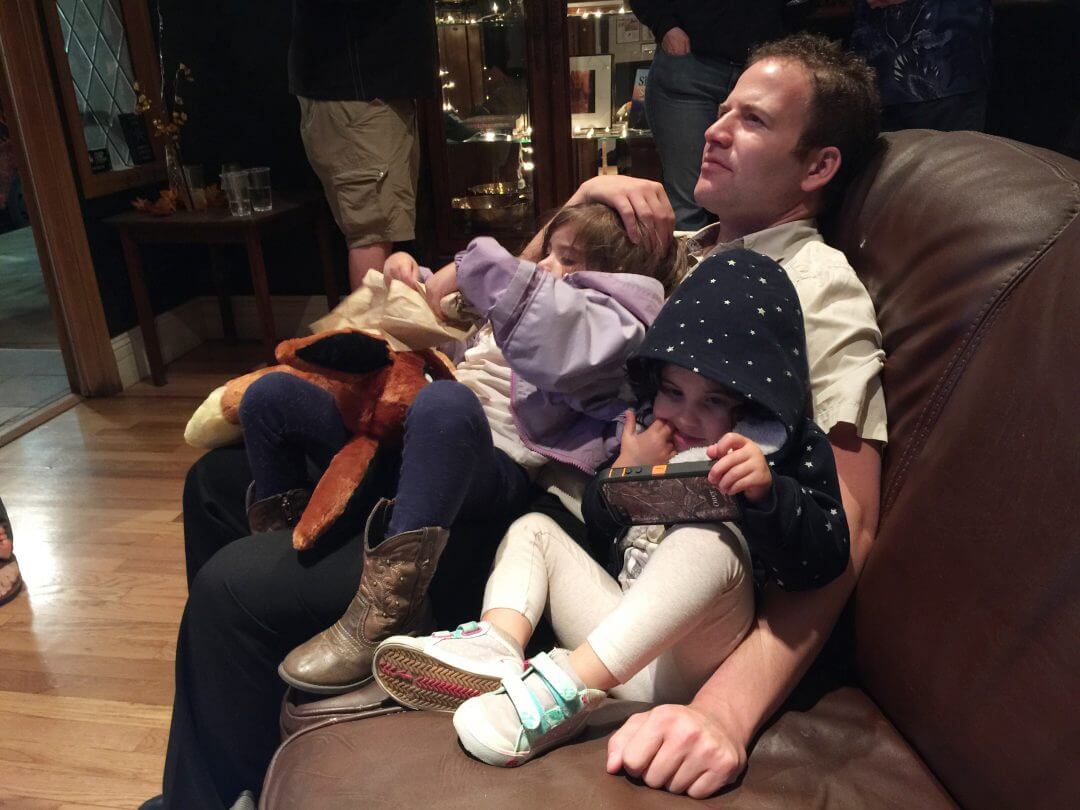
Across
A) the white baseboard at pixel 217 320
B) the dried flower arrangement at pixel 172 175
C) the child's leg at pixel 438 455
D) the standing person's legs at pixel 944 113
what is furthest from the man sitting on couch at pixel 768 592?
the white baseboard at pixel 217 320

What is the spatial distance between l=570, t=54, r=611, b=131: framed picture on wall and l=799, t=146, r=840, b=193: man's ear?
200cm

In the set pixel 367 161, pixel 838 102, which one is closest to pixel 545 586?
pixel 838 102

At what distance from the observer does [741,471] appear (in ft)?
2.98

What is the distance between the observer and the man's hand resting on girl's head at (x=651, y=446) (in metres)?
1.12

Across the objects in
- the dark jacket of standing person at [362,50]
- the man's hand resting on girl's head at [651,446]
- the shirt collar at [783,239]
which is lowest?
the man's hand resting on girl's head at [651,446]

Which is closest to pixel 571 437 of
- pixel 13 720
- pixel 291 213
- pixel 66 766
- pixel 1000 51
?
pixel 66 766

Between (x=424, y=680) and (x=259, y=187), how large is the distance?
260 cm

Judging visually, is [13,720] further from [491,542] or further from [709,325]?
[709,325]

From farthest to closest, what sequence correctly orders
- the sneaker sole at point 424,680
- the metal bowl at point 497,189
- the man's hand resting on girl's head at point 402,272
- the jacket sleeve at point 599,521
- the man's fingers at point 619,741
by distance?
1. the metal bowl at point 497,189
2. the man's hand resting on girl's head at point 402,272
3. the jacket sleeve at point 599,521
4. the sneaker sole at point 424,680
5. the man's fingers at point 619,741

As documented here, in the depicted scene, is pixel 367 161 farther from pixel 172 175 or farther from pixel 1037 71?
pixel 1037 71

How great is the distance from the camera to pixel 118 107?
3.28 m

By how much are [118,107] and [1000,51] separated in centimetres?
299

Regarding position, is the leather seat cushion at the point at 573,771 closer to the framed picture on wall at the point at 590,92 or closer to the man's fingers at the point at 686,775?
the man's fingers at the point at 686,775

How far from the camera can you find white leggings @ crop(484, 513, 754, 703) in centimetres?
94
